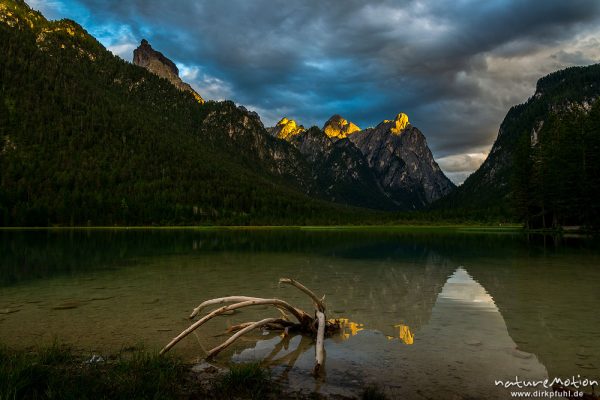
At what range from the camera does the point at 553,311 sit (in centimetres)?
1708

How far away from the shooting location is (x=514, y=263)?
35000 millimetres

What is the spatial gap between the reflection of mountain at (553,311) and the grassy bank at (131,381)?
616cm

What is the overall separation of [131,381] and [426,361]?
293 inches

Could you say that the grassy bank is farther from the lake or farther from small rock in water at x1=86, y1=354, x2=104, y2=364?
the lake

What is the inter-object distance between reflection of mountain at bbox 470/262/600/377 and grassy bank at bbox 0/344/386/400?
20.2ft

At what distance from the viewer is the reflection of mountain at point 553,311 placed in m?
11.3

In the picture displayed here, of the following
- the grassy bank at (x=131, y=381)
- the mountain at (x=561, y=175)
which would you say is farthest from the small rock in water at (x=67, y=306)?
the mountain at (x=561, y=175)

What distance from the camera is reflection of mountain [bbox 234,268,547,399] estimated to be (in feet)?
30.2

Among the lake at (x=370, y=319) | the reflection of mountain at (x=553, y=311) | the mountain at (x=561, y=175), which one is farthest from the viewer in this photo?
the mountain at (x=561, y=175)

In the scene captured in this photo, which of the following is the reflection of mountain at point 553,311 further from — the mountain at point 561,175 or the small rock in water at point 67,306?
the mountain at point 561,175

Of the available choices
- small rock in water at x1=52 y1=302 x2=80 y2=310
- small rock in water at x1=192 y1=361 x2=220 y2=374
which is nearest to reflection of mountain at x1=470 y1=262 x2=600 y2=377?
small rock in water at x1=192 y1=361 x2=220 y2=374

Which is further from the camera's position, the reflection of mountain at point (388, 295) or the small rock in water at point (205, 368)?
the reflection of mountain at point (388, 295)

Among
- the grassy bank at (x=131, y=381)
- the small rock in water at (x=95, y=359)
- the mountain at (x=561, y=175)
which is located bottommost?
the small rock in water at (x=95, y=359)


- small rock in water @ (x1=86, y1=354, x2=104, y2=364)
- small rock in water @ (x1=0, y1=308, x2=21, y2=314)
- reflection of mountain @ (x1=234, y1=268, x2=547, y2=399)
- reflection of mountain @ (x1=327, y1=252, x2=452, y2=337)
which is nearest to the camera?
reflection of mountain @ (x1=234, y1=268, x2=547, y2=399)
